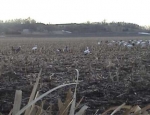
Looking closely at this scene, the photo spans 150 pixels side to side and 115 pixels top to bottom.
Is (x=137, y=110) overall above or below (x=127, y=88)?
above

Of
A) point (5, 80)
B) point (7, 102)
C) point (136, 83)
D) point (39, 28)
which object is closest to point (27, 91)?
point (7, 102)

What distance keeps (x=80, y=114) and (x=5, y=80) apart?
188 inches

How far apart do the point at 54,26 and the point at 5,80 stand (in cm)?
6553

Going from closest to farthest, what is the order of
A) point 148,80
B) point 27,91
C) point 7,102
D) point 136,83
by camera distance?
point 7,102
point 27,91
point 136,83
point 148,80

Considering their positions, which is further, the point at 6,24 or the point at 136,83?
→ the point at 6,24

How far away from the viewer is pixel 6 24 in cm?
6969

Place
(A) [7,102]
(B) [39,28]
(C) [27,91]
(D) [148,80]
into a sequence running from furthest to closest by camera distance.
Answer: (B) [39,28]
(D) [148,80]
(C) [27,91]
(A) [7,102]

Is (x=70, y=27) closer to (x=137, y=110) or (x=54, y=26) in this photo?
(x=54, y=26)

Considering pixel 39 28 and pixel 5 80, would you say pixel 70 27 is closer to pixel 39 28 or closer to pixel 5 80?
pixel 39 28

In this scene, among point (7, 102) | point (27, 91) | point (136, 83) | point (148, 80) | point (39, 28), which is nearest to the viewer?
point (7, 102)

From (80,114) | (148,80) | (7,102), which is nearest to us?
(80,114)

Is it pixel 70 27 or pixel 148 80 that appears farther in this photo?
pixel 70 27

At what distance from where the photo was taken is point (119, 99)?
13.7 feet

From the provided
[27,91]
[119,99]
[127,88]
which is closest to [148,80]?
[127,88]
